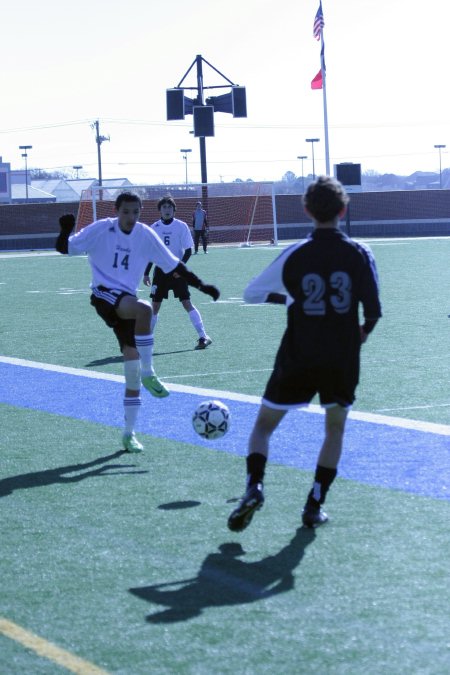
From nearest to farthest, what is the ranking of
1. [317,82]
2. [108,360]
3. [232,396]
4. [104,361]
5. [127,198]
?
[127,198] < [232,396] < [104,361] < [108,360] < [317,82]

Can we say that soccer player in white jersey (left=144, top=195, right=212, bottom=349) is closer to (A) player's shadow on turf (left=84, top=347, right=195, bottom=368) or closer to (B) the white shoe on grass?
(A) player's shadow on turf (left=84, top=347, right=195, bottom=368)

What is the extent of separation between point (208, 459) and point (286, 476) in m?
0.80

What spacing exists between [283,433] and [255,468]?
299cm

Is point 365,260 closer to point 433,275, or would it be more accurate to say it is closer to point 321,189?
point 321,189

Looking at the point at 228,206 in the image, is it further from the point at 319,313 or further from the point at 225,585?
the point at 225,585

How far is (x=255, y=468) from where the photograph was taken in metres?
6.05

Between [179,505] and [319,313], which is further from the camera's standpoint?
[179,505]

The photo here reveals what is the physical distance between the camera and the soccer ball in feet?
26.0

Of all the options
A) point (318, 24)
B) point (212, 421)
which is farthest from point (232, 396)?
point (318, 24)

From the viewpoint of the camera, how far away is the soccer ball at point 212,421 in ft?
26.0

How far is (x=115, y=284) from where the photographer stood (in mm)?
9008

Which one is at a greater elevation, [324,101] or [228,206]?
[324,101]

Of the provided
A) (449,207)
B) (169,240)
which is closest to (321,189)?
(169,240)

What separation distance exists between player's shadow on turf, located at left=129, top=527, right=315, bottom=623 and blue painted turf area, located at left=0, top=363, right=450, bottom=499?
1.59 m
